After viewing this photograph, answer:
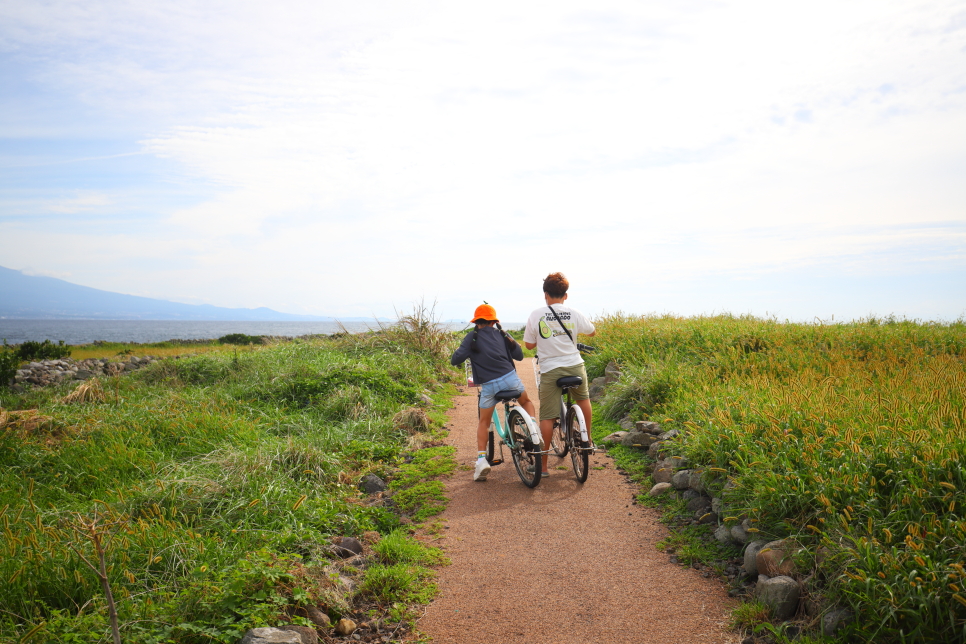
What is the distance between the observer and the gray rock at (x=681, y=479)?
219 inches

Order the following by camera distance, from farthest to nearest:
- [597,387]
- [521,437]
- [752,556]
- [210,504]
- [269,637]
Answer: [597,387], [521,437], [210,504], [752,556], [269,637]

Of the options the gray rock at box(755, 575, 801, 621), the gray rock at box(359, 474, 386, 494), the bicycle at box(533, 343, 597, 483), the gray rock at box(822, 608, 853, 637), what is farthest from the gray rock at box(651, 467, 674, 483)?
the gray rock at box(359, 474, 386, 494)

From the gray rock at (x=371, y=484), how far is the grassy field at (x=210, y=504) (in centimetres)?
16

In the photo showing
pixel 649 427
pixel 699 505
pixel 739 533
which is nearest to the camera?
pixel 739 533

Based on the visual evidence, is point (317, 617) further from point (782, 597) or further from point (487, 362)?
point (487, 362)

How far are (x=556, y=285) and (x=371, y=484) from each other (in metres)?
3.35

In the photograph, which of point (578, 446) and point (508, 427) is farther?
point (508, 427)

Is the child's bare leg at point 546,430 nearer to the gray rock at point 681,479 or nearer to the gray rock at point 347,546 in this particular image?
the gray rock at point 681,479

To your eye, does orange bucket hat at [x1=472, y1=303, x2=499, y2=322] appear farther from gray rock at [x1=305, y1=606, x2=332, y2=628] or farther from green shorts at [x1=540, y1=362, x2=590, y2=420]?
gray rock at [x1=305, y1=606, x2=332, y2=628]

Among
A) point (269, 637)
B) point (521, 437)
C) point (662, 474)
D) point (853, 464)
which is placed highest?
point (853, 464)

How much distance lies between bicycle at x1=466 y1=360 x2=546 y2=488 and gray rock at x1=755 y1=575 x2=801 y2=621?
8.66 ft

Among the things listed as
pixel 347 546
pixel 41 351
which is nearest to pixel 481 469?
pixel 347 546

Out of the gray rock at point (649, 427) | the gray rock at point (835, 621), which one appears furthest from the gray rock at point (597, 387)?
the gray rock at point (835, 621)

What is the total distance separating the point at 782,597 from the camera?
11.4 ft
